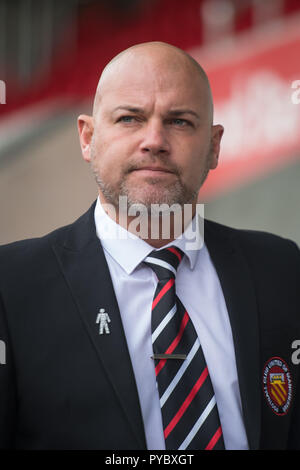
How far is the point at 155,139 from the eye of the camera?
151cm

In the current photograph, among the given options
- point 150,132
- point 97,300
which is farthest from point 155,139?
point 97,300

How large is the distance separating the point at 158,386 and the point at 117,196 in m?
0.48

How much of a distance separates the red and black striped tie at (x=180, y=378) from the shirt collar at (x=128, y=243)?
0.24 feet

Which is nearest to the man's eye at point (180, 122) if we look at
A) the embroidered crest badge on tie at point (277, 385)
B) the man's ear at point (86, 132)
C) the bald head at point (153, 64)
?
the bald head at point (153, 64)

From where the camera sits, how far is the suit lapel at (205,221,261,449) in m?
1.49

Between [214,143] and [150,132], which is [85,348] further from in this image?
[214,143]

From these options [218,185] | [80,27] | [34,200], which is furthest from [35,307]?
[80,27]

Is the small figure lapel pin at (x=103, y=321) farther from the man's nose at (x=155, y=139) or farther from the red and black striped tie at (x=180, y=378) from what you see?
the man's nose at (x=155, y=139)

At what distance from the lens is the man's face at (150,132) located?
153 centimetres

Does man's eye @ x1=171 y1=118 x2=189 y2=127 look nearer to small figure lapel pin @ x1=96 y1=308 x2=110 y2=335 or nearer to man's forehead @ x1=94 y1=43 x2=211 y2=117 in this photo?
man's forehead @ x1=94 y1=43 x2=211 y2=117

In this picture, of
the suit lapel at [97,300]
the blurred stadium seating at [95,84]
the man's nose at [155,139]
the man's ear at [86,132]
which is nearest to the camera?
the suit lapel at [97,300]
